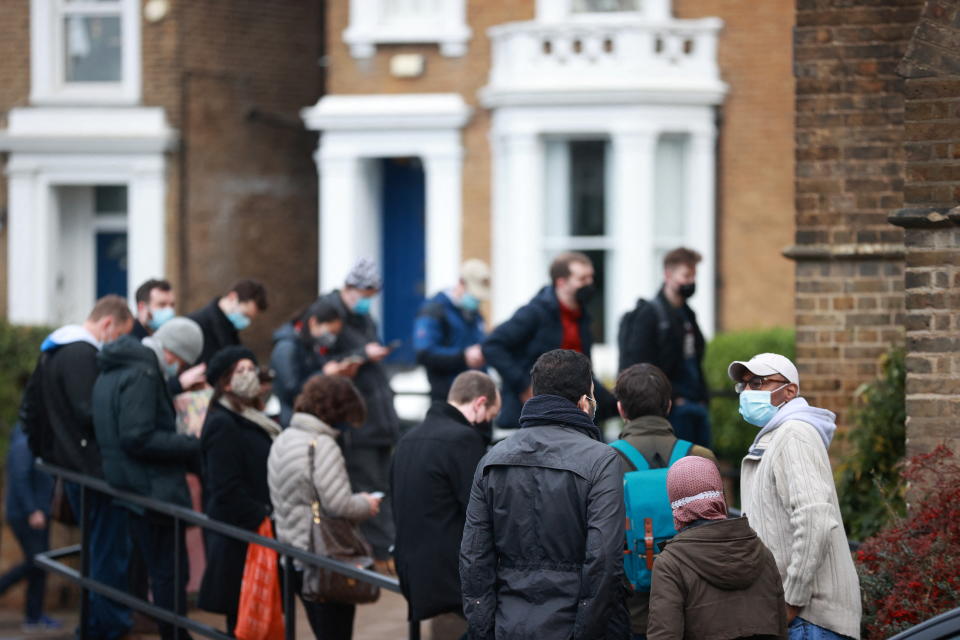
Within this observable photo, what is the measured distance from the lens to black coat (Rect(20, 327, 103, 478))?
29.5 feet

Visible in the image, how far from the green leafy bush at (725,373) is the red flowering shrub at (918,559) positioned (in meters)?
6.54

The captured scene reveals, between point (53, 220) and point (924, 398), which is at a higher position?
point (53, 220)

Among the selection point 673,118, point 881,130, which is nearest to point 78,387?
point 881,130

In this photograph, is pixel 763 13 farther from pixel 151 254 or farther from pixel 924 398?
pixel 924 398

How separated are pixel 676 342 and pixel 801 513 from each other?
149 inches

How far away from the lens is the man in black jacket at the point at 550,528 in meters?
5.28

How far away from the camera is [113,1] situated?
1892 centimetres

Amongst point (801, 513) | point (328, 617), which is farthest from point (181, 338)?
point (801, 513)

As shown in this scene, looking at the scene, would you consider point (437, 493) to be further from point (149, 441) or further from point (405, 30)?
point (405, 30)

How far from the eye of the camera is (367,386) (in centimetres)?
1012

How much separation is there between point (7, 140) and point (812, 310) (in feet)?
40.1

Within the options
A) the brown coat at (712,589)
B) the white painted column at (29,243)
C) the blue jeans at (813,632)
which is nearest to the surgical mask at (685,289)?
the blue jeans at (813,632)

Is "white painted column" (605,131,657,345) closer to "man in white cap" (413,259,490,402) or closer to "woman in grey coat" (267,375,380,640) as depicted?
"man in white cap" (413,259,490,402)

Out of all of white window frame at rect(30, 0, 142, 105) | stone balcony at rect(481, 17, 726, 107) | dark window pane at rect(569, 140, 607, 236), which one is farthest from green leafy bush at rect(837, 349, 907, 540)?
white window frame at rect(30, 0, 142, 105)
